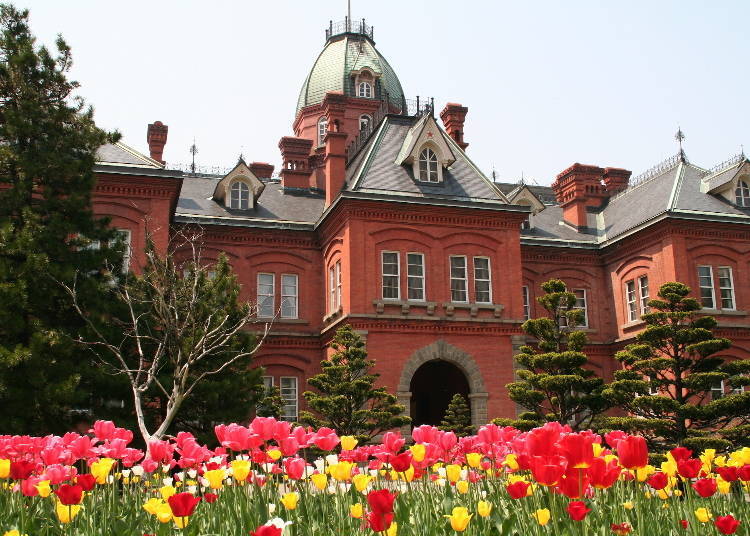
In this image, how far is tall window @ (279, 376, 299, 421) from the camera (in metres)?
26.3

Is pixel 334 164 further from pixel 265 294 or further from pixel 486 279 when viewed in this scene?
pixel 486 279

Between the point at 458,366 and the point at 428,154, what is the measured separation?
7.31m

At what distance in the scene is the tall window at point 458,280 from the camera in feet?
82.6

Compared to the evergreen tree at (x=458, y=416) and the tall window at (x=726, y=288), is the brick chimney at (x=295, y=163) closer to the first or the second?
the evergreen tree at (x=458, y=416)

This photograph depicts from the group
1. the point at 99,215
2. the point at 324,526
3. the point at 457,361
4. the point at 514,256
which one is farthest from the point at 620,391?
the point at 99,215

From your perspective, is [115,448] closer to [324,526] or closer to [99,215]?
[324,526]

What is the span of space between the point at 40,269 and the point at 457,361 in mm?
13780

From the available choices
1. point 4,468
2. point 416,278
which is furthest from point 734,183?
point 4,468

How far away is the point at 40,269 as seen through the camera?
551 inches

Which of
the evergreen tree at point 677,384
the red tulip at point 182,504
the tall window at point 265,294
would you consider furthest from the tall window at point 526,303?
the red tulip at point 182,504

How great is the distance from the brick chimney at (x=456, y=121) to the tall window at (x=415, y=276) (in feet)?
23.6

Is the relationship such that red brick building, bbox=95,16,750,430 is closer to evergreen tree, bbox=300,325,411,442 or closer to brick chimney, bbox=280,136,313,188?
brick chimney, bbox=280,136,313,188

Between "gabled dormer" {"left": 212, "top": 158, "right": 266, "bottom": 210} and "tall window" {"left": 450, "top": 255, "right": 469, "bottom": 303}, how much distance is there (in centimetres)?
783

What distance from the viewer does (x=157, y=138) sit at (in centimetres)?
3116
